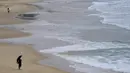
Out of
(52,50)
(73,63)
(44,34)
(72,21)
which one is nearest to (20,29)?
(44,34)

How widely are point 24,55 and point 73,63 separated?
3.66 meters

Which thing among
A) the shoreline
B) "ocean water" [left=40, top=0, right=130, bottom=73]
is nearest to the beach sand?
the shoreline

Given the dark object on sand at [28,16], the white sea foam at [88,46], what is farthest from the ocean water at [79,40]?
the dark object on sand at [28,16]

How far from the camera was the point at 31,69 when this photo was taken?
19.3 m

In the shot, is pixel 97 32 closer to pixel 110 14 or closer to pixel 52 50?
pixel 52 50

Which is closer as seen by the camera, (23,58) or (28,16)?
(23,58)

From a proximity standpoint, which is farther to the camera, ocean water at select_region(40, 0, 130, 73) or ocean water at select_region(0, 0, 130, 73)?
ocean water at select_region(0, 0, 130, 73)

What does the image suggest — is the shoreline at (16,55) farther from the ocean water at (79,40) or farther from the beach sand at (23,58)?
the ocean water at (79,40)

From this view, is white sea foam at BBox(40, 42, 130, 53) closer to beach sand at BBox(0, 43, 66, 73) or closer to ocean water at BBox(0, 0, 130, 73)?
ocean water at BBox(0, 0, 130, 73)

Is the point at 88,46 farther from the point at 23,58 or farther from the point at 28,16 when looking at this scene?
the point at 28,16

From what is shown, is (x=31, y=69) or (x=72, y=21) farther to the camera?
(x=72, y=21)

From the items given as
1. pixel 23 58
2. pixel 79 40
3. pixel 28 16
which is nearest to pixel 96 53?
pixel 79 40

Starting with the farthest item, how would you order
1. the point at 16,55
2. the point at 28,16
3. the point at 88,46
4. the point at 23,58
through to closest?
the point at 28,16, the point at 88,46, the point at 16,55, the point at 23,58

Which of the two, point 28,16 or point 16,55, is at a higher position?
point 16,55
